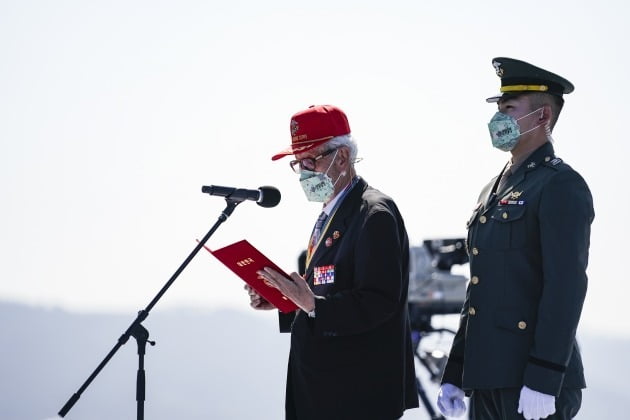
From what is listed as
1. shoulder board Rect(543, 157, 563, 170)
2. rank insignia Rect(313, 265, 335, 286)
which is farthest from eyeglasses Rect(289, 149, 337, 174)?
shoulder board Rect(543, 157, 563, 170)

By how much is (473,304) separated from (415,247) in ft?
14.7

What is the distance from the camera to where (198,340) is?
38.7 ft

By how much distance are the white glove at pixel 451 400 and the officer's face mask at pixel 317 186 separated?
75cm

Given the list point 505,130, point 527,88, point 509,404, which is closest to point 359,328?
point 509,404

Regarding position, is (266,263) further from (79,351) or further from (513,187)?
(79,351)

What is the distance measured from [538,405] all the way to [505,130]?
A: 2.94ft

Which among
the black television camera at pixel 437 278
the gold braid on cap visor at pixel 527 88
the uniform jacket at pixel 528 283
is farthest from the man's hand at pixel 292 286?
the black television camera at pixel 437 278

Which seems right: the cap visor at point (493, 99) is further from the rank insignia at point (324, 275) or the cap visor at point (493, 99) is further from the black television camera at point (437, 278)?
the black television camera at point (437, 278)

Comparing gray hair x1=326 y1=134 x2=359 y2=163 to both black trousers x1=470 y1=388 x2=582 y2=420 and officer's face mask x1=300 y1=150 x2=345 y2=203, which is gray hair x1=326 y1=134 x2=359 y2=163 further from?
black trousers x1=470 y1=388 x2=582 y2=420

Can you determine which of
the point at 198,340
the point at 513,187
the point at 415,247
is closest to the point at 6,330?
Answer: the point at 198,340

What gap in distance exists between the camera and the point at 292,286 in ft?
10.2

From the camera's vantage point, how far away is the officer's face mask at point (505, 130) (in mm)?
3307

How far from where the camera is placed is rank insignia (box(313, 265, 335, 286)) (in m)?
3.33

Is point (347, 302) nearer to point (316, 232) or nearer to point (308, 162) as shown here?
point (316, 232)
